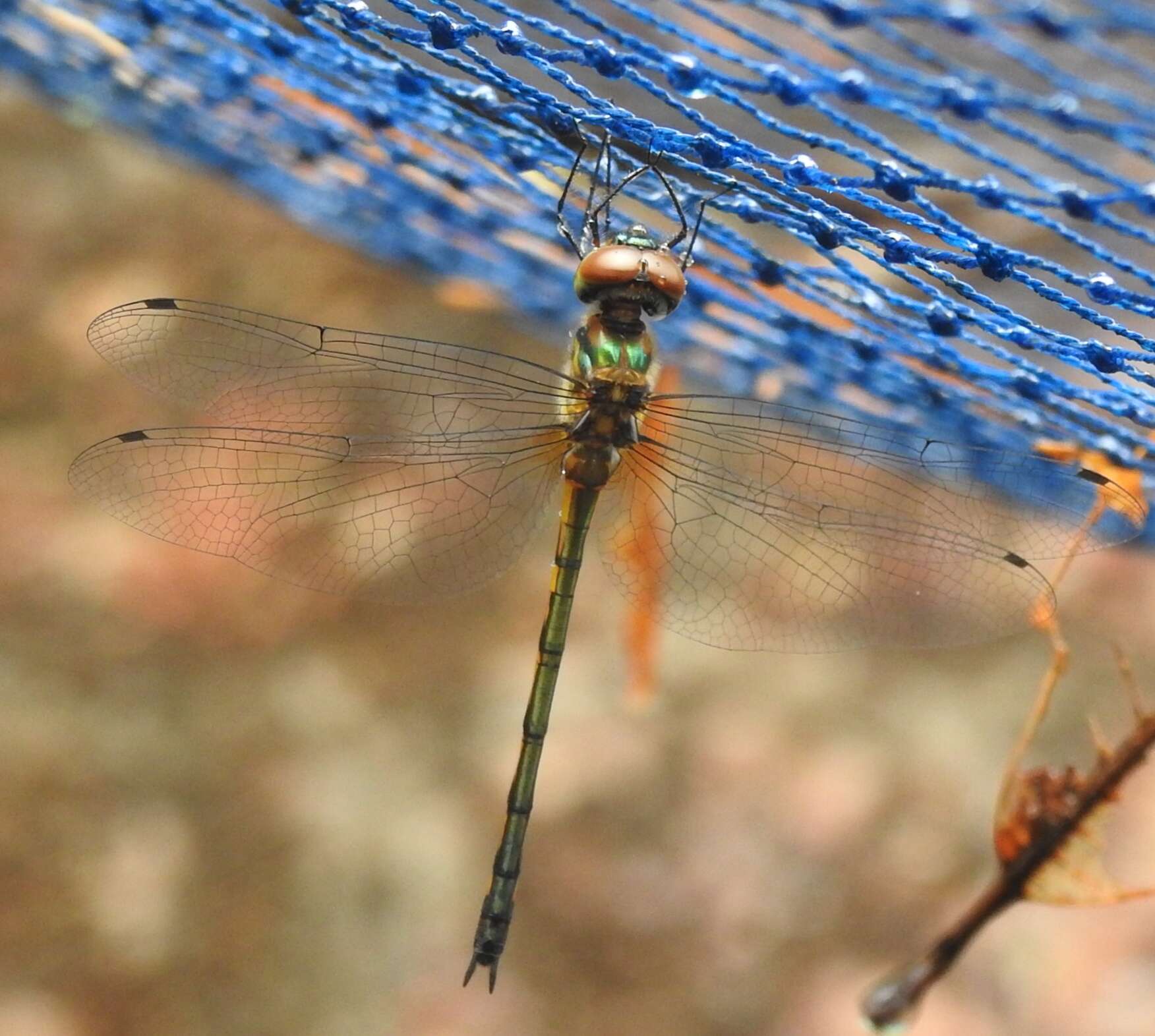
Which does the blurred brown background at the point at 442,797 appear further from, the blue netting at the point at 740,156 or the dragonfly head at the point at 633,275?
the dragonfly head at the point at 633,275

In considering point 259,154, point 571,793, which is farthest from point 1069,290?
point 571,793

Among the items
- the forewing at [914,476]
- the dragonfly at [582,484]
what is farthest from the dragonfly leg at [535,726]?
the forewing at [914,476]

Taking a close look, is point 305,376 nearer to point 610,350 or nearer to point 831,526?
A: point 610,350

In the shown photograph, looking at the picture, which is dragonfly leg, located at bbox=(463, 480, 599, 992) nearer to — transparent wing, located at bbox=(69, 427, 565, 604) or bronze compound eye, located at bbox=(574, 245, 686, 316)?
transparent wing, located at bbox=(69, 427, 565, 604)

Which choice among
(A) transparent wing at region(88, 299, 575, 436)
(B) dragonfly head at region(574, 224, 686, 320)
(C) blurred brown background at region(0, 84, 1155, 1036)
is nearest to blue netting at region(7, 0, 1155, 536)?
(B) dragonfly head at region(574, 224, 686, 320)

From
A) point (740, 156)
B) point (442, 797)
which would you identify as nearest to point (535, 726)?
point (740, 156)

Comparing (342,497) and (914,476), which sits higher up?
(914,476)
